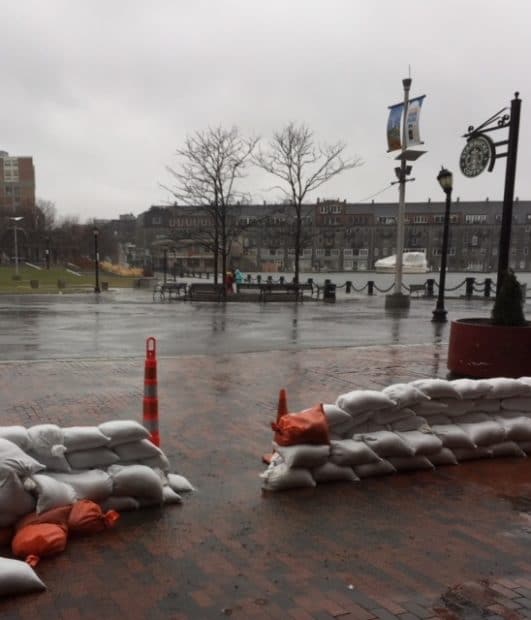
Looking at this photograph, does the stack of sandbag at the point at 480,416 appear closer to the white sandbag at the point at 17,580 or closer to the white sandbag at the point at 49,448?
the white sandbag at the point at 49,448

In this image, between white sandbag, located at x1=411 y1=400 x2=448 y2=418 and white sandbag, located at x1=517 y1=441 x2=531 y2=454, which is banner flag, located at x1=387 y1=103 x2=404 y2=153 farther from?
white sandbag, located at x1=411 y1=400 x2=448 y2=418

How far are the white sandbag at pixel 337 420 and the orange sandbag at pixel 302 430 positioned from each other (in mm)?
80

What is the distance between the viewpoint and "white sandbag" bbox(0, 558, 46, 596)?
2938mm

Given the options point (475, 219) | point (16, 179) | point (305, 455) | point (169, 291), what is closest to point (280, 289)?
point (169, 291)

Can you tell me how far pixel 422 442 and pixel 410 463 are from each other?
206mm

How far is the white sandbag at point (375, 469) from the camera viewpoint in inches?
186

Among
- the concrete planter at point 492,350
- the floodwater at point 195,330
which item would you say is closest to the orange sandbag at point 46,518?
the concrete planter at point 492,350

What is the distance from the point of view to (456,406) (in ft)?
17.4

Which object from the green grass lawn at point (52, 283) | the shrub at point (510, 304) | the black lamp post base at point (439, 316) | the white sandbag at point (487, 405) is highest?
the shrub at point (510, 304)

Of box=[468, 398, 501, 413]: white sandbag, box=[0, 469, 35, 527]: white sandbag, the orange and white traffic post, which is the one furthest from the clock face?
box=[0, 469, 35, 527]: white sandbag

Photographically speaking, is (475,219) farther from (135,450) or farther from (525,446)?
(135,450)

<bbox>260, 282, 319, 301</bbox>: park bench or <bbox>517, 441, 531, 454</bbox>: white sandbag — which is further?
<bbox>260, 282, 319, 301</bbox>: park bench

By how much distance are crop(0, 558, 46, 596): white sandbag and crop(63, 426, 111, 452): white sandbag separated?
3.43ft

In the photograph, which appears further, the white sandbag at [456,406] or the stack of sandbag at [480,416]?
the white sandbag at [456,406]
